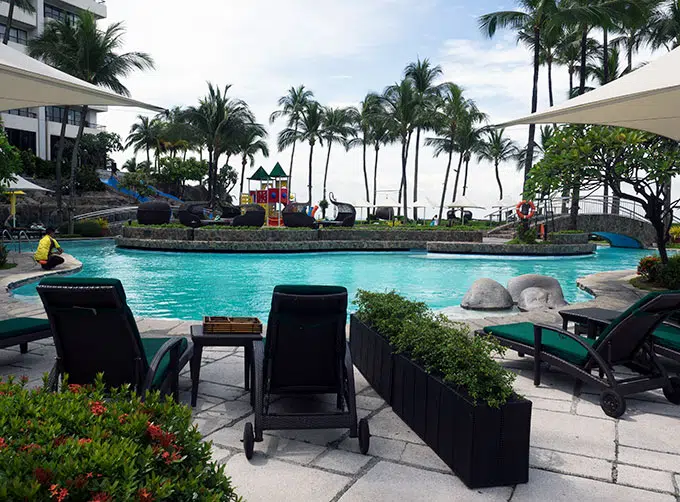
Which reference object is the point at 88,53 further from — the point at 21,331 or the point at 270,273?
the point at 21,331

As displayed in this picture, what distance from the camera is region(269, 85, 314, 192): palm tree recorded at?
46219 millimetres

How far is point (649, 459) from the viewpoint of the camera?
3.25m

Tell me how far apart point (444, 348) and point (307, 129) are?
145ft

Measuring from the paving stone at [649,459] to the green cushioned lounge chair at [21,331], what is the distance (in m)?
4.50

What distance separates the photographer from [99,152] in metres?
41.0

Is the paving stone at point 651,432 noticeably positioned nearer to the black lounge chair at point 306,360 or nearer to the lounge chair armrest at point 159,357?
the black lounge chair at point 306,360

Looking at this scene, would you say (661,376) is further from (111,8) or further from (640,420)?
(111,8)

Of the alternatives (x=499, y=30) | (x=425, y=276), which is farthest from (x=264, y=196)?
(x=425, y=276)

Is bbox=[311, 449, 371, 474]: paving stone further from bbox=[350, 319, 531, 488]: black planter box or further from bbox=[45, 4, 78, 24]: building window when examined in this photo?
bbox=[45, 4, 78, 24]: building window

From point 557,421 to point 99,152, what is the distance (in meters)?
42.4

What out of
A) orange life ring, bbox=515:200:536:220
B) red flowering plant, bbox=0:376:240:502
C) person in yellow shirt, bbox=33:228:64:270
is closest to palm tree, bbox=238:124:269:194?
orange life ring, bbox=515:200:536:220

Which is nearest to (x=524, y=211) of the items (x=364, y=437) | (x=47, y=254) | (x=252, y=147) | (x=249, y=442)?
(x=47, y=254)

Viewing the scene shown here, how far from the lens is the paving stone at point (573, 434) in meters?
3.37

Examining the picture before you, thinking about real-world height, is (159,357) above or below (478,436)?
above
